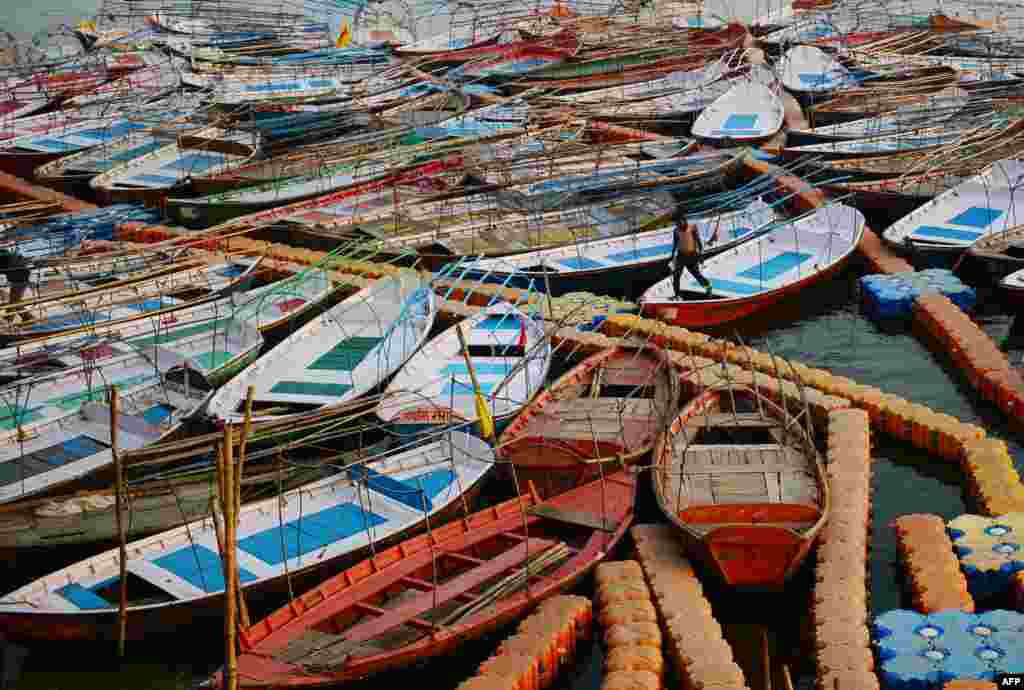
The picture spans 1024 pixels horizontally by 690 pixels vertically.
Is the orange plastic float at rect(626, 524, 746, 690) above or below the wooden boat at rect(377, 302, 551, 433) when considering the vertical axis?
below

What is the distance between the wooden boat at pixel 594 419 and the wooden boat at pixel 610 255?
2674mm

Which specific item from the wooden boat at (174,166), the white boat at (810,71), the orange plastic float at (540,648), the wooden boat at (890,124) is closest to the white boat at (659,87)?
the white boat at (810,71)

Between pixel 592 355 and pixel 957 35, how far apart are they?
68.9 ft

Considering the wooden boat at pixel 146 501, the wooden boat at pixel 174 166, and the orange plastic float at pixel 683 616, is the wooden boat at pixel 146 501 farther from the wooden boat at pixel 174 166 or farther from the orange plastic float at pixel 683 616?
the wooden boat at pixel 174 166

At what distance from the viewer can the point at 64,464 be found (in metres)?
14.4

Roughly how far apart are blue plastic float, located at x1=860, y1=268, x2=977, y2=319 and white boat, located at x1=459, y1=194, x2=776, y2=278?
211 cm

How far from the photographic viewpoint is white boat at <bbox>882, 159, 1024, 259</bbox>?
2054 centimetres

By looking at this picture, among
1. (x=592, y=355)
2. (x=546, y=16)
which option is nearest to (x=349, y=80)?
(x=546, y=16)

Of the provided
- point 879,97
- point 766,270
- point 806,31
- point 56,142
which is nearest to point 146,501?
point 766,270

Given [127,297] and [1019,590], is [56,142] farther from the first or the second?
[1019,590]

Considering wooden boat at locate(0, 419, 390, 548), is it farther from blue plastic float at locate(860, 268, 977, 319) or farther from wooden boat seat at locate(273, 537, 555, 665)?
blue plastic float at locate(860, 268, 977, 319)

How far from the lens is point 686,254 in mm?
18469

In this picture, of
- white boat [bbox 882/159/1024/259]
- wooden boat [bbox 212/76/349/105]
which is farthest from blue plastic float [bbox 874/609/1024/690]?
wooden boat [bbox 212/76/349/105]

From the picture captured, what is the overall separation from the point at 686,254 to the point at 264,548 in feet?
26.0
